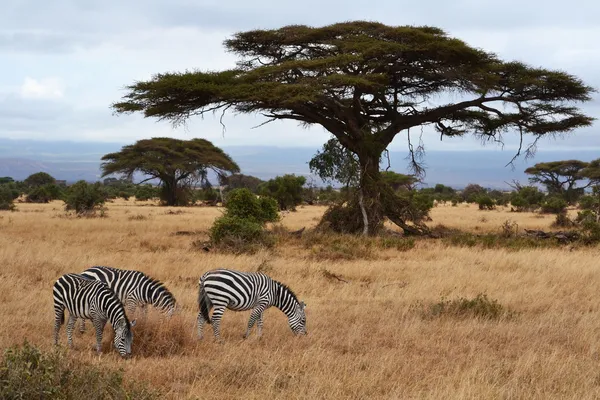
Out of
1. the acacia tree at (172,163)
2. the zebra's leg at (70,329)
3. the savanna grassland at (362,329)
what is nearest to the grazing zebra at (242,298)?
the savanna grassland at (362,329)

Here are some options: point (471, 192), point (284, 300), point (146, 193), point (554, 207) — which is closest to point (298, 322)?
point (284, 300)

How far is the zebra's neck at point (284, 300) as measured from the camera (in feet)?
26.6

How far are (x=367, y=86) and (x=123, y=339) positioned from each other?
15.0 m

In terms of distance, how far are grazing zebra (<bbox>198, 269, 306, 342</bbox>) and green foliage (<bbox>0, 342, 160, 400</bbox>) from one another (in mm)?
2271

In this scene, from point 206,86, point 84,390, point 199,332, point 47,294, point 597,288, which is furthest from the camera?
point 206,86

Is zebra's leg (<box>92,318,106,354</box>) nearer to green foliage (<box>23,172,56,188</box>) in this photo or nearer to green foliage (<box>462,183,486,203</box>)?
green foliage (<box>462,183,486,203</box>)

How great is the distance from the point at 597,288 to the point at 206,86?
13728 millimetres

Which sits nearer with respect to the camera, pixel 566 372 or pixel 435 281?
pixel 566 372

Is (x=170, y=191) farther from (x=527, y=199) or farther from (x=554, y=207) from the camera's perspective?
(x=554, y=207)

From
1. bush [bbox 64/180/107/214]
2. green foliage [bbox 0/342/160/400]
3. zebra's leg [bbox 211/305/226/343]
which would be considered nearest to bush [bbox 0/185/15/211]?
bush [bbox 64/180/107/214]

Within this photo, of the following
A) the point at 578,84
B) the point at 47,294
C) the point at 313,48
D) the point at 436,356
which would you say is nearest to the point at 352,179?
the point at 313,48

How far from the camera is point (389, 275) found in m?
13.1

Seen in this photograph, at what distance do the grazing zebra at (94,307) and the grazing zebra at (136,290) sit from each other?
0.80m

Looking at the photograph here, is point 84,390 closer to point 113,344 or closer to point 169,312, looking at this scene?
point 113,344
